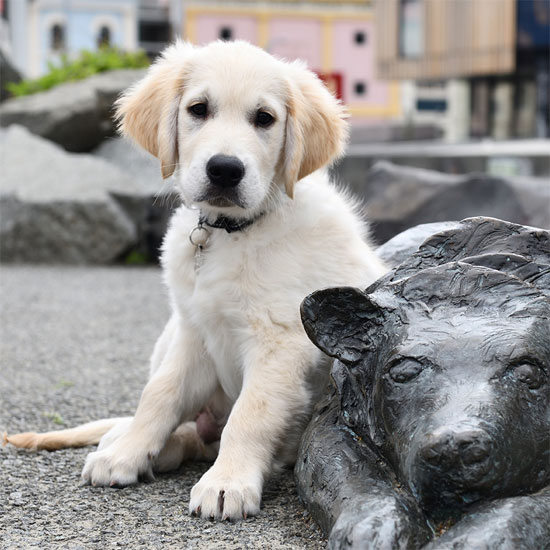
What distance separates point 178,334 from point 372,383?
1086mm

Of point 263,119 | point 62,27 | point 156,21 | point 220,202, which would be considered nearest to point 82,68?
point 263,119

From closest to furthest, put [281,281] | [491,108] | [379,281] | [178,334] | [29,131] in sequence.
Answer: [379,281], [281,281], [178,334], [29,131], [491,108]

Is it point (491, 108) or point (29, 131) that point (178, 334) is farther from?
point (491, 108)

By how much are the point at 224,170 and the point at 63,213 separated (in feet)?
24.0

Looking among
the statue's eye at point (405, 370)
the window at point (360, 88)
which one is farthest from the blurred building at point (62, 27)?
the statue's eye at point (405, 370)

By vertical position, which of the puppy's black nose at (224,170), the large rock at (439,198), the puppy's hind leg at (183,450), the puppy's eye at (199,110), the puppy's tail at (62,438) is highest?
the puppy's eye at (199,110)

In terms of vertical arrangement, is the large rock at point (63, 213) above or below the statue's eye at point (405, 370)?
below

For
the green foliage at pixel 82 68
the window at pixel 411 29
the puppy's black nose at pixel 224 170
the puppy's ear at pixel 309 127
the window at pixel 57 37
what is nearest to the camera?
the puppy's black nose at pixel 224 170

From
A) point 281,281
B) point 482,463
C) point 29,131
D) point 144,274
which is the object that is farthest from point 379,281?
point 29,131

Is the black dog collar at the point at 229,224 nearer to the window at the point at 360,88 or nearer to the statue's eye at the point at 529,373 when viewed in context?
the statue's eye at the point at 529,373

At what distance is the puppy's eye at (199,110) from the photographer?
3.33 meters

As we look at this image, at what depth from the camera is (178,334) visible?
3.47 metres

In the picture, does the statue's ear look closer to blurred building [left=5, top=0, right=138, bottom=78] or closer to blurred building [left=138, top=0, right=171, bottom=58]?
blurred building [left=5, top=0, right=138, bottom=78]

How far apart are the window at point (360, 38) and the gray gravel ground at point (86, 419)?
3790 centimetres
